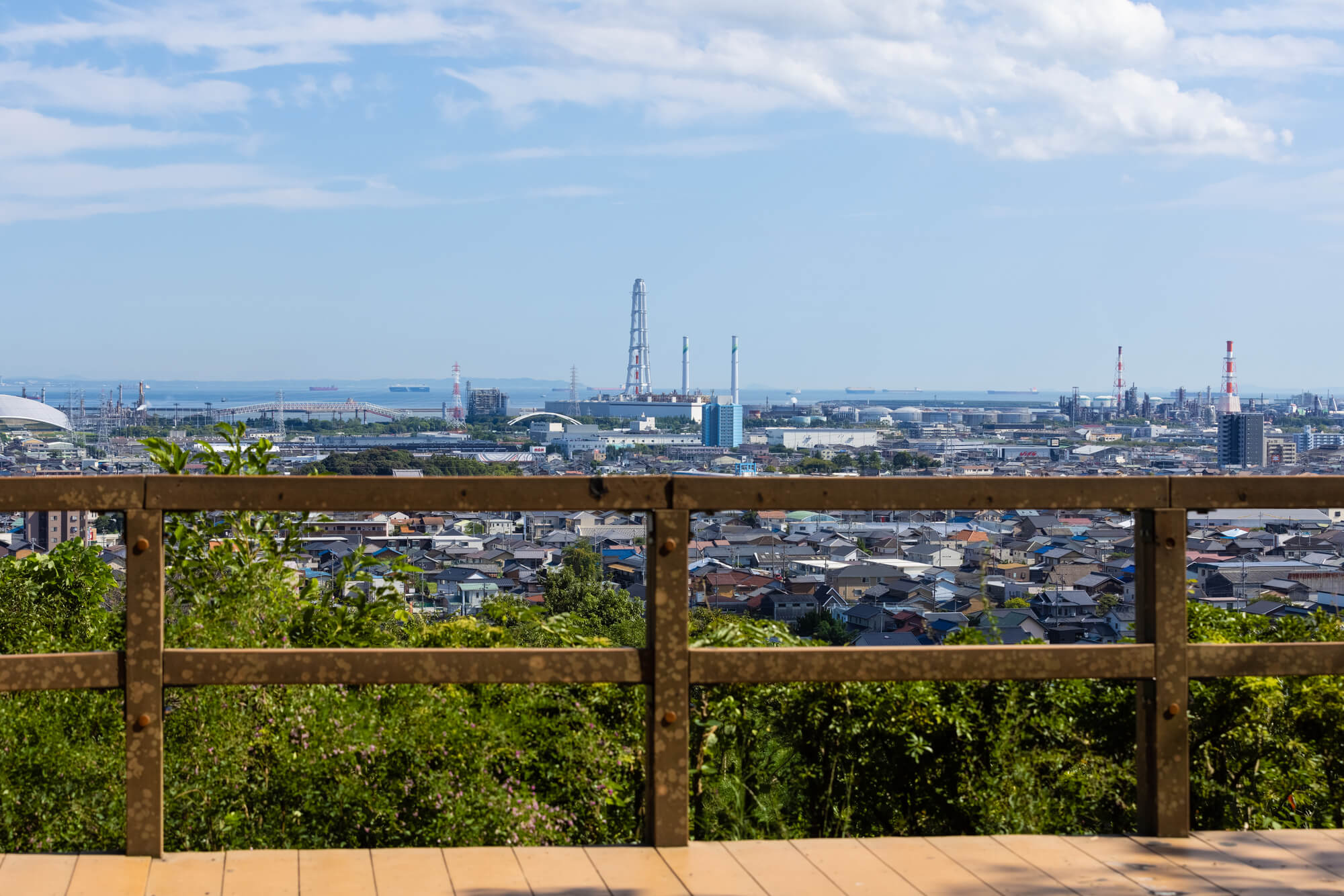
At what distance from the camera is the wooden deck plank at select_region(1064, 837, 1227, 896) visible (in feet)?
9.52

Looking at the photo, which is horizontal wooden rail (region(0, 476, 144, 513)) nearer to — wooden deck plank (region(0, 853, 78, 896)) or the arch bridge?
wooden deck plank (region(0, 853, 78, 896))

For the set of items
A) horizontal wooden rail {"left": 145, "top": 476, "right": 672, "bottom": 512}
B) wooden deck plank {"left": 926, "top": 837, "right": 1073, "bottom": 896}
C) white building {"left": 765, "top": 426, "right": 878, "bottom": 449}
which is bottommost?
white building {"left": 765, "top": 426, "right": 878, "bottom": 449}

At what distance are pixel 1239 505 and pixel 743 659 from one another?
132 cm

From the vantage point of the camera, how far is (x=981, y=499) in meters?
3.09

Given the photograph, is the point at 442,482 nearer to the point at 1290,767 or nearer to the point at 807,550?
the point at 1290,767

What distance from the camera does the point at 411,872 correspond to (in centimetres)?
294

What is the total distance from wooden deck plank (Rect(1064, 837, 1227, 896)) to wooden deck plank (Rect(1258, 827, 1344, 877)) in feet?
1.20

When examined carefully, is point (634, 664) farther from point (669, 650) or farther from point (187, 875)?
→ point (187, 875)

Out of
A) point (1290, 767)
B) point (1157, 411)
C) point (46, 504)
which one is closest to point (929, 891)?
point (1290, 767)

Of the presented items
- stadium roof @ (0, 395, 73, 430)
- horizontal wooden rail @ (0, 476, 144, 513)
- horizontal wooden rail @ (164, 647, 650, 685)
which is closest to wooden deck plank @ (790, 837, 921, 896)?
horizontal wooden rail @ (164, 647, 650, 685)

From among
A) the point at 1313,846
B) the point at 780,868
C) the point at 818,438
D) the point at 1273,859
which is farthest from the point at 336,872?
the point at 818,438

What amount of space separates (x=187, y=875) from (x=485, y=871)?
0.67 meters

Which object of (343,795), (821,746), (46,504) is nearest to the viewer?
(46,504)

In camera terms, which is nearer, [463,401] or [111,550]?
[111,550]
